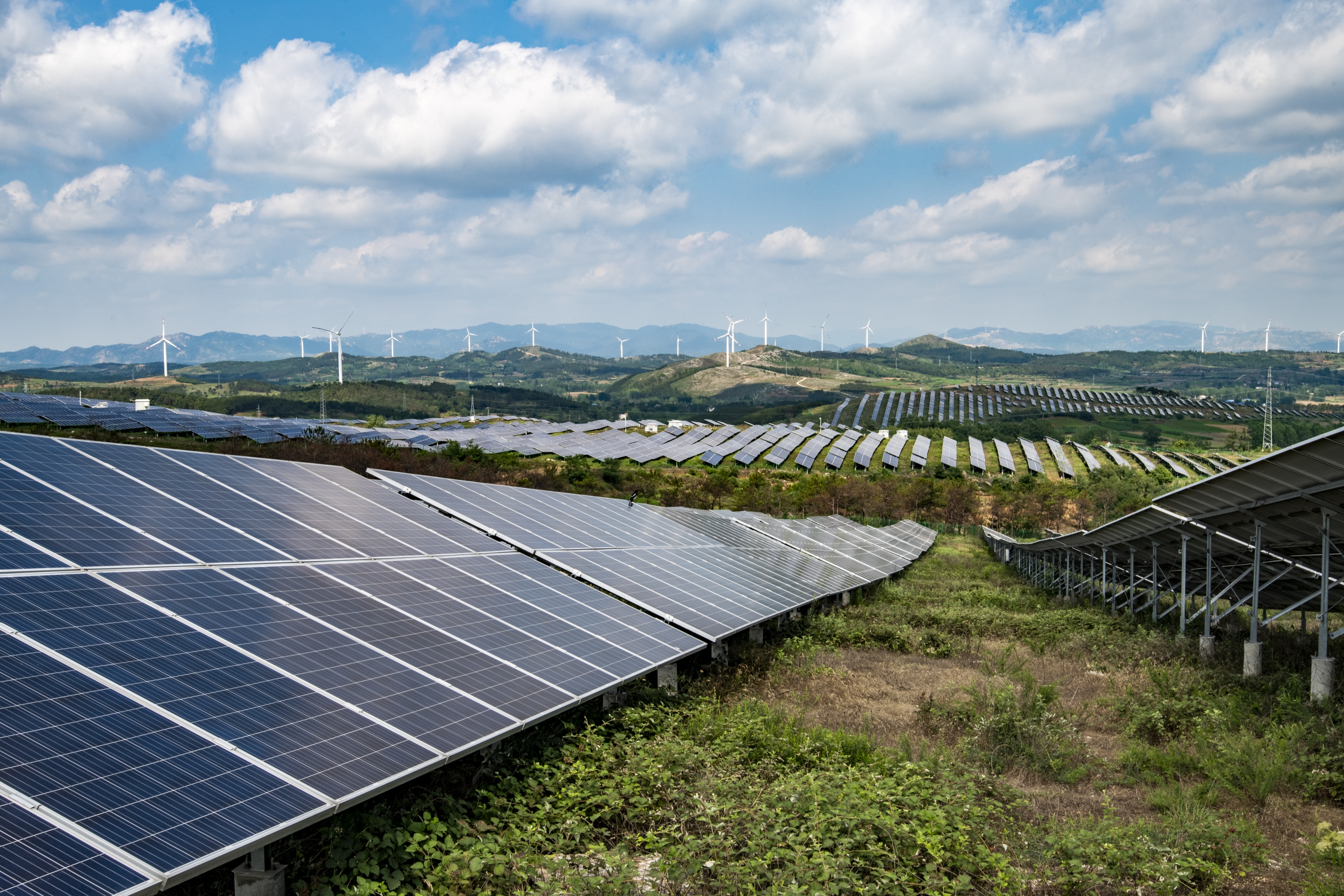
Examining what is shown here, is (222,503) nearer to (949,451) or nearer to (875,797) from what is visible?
(875,797)

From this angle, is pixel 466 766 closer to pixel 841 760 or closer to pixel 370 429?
pixel 841 760

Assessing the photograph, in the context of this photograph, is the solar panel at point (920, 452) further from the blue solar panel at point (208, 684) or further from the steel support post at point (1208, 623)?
the blue solar panel at point (208, 684)

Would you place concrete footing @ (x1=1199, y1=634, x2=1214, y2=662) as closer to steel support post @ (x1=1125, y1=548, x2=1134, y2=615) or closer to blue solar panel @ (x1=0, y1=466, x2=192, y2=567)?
steel support post @ (x1=1125, y1=548, x2=1134, y2=615)

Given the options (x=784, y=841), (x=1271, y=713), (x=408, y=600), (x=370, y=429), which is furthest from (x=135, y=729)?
(x=370, y=429)

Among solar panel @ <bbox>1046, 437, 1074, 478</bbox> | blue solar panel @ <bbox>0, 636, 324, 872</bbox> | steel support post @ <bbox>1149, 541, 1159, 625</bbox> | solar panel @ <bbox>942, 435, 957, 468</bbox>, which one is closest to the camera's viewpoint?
blue solar panel @ <bbox>0, 636, 324, 872</bbox>

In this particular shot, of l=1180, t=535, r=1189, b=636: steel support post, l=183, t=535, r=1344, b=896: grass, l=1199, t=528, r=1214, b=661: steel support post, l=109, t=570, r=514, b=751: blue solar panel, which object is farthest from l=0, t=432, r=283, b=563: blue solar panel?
l=1180, t=535, r=1189, b=636: steel support post

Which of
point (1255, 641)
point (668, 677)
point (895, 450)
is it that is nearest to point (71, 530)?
point (668, 677)
